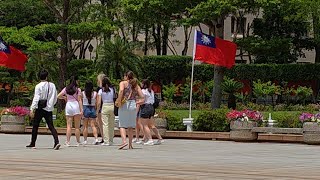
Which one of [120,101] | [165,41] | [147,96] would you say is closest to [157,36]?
[165,41]

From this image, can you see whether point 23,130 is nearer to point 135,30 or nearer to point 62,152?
point 62,152

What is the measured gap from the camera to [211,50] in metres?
31.4

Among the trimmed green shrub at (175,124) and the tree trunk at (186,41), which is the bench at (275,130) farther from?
the tree trunk at (186,41)

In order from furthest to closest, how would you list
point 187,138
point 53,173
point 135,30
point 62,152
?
point 135,30, point 187,138, point 62,152, point 53,173

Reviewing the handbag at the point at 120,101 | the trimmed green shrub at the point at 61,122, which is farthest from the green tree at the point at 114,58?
the handbag at the point at 120,101

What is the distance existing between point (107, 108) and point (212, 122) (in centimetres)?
638

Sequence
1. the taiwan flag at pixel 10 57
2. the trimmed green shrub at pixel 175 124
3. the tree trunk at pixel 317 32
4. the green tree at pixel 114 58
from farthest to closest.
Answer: the green tree at pixel 114 58
the tree trunk at pixel 317 32
the taiwan flag at pixel 10 57
the trimmed green shrub at pixel 175 124

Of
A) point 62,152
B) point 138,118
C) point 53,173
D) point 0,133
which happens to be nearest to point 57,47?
point 0,133

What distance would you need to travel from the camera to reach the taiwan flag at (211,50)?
30.9 m

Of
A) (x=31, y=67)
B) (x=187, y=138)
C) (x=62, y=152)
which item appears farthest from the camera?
(x=31, y=67)

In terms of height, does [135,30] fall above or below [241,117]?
above

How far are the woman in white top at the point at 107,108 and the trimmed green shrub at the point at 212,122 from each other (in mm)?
5980

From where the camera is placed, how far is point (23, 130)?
1073 inches

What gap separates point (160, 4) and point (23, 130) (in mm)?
13499
